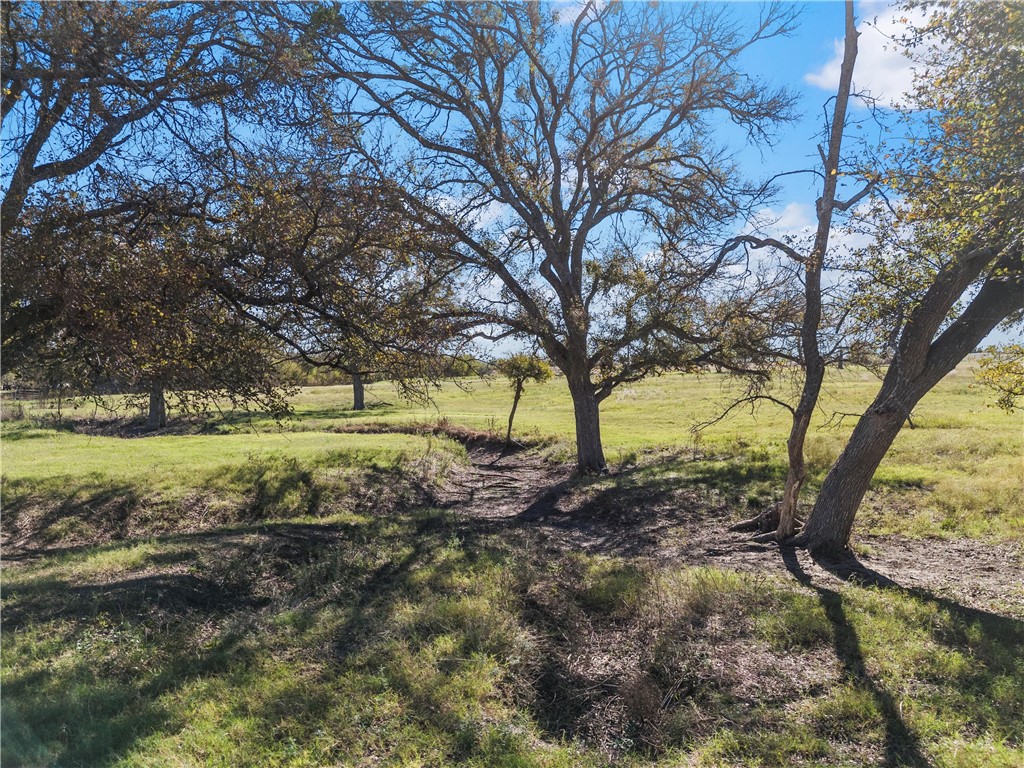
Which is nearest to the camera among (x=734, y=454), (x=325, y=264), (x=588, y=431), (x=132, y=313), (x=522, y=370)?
(x=132, y=313)

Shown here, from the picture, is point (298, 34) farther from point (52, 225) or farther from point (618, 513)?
point (618, 513)

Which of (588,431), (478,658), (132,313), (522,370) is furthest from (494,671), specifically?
(522,370)

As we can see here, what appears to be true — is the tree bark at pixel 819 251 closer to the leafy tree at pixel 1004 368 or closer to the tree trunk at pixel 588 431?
the leafy tree at pixel 1004 368

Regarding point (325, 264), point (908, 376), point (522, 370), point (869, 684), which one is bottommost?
point (869, 684)

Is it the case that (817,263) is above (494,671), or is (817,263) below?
above

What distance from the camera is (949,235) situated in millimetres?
7496

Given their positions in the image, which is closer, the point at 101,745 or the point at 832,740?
the point at 101,745

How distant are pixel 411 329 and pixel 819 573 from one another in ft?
A: 26.6

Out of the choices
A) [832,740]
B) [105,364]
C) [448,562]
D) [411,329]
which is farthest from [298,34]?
[832,740]

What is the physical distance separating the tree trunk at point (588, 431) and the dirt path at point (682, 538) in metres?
0.72

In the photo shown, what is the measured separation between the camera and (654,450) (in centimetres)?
2286

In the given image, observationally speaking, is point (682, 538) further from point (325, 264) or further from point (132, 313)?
point (132, 313)

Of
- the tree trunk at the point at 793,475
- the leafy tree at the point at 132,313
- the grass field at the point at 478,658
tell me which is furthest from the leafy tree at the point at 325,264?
the tree trunk at the point at 793,475

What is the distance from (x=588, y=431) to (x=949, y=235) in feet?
44.6
